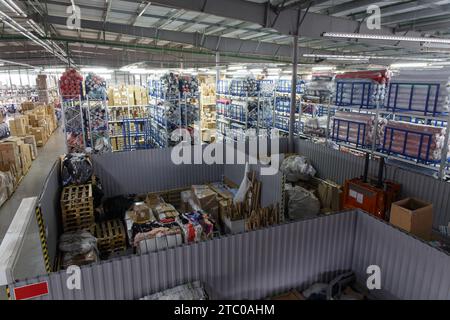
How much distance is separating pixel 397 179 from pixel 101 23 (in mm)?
10188

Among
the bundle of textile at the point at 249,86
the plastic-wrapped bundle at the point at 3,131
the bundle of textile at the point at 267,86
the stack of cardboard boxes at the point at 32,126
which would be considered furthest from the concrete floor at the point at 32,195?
the bundle of textile at the point at 267,86

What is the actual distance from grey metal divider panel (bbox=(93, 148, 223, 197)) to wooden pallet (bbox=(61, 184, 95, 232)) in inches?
52.3

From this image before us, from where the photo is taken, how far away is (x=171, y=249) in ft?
11.4

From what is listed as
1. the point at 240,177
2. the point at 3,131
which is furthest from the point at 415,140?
the point at 3,131

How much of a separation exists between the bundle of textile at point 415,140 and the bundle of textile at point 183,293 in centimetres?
522

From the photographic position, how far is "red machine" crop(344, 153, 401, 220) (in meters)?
5.75

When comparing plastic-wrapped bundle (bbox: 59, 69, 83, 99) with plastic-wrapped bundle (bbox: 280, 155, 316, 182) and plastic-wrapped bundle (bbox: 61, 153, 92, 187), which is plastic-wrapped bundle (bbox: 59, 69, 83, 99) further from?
plastic-wrapped bundle (bbox: 280, 155, 316, 182)

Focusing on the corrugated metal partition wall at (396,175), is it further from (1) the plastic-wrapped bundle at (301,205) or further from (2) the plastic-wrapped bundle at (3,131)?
(2) the plastic-wrapped bundle at (3,131)

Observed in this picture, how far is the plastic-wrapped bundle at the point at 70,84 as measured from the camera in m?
9.69

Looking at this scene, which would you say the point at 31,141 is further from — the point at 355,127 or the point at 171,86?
→ the point at 355,127

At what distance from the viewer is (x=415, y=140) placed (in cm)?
620

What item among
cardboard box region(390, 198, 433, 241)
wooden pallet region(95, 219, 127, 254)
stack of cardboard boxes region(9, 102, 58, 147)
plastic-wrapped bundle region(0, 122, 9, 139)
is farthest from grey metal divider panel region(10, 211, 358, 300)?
plastic-wrapped bundle region(0, 122, 9, 139)

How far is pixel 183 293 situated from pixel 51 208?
3.69m
